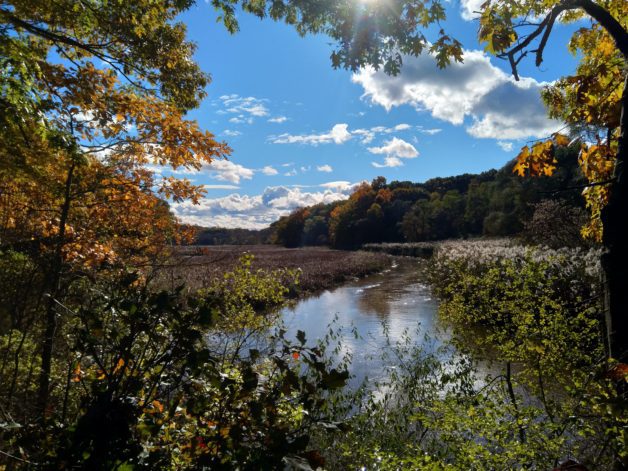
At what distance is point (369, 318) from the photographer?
1516 centimetres

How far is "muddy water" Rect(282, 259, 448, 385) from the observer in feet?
33.4

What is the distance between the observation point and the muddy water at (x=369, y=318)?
1020 cm

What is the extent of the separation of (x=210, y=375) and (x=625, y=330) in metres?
2.57

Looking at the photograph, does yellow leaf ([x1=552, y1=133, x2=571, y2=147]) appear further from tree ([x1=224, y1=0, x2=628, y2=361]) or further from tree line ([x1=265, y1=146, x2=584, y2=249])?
tree line ([x1=265, y1=146, x2=584, y2=249])

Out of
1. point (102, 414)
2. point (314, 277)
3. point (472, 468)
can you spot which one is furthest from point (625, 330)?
point (314, 277)

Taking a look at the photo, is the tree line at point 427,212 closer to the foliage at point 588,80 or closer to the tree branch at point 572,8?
the foliage at point 588,80

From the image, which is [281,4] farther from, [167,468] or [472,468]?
[472,468]

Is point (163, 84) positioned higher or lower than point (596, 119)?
higher

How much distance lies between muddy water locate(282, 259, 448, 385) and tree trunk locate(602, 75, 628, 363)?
18.9 ft

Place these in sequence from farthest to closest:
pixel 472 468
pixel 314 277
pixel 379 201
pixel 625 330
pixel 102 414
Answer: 1. pixel 379 201
2. pixel 314 277
3. pixel 472 468
4. pixel 625 330
5. pixel 102 414

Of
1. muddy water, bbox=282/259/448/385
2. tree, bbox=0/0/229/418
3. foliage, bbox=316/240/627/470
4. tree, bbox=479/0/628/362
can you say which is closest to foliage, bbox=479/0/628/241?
tree, bbox=479/0/628/362

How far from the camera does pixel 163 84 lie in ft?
18.2

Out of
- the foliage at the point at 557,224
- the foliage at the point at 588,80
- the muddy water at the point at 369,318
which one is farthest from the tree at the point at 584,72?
the foliage at the point at 557,224

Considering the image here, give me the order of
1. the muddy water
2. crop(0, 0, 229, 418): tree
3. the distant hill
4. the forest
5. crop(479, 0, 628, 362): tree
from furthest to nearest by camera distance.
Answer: the distant hill < the muddy water < crop(0, 0, 229, 418): tree < crop(479, 0, 628, 362): tree < the forest
